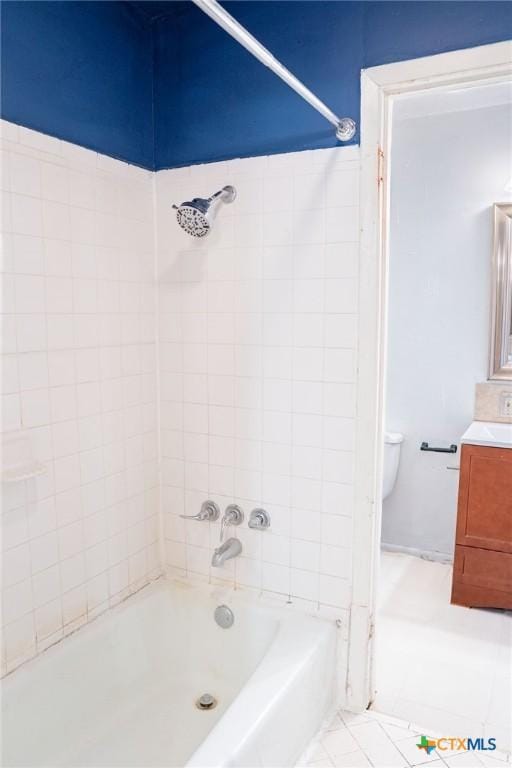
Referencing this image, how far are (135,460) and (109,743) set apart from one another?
90 cm

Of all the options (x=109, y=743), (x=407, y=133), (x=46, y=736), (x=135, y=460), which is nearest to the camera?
(x=46, y=736)

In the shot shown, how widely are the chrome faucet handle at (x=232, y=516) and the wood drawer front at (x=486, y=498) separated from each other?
115cm


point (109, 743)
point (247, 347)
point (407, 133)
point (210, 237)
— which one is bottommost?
point (109, 743)

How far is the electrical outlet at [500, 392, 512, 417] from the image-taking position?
9.51 feet

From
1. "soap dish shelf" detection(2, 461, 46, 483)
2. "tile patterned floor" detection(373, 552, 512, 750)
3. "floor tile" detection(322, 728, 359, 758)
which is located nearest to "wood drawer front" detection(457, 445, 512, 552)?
"tile patterned floor" detection(373, 552, 512, 750)

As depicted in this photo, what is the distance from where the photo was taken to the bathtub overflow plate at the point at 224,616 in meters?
1.97

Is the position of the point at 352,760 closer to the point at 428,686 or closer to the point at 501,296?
the point at 428,686

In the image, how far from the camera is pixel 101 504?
1.89 meters

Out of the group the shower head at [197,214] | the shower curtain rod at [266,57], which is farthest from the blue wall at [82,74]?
the shower curtain rod at [266,57]

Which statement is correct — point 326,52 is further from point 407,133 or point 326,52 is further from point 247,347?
point 407,133

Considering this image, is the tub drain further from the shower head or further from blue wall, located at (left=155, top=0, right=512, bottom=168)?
blue wall, located at (left=155, top=0, right=512, bottom=168)

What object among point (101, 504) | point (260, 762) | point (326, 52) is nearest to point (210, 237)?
point (326, 52)

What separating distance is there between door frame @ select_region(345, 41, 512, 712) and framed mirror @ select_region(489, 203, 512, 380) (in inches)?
54.6

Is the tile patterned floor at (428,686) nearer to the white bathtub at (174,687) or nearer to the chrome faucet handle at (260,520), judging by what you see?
the white bathtub at (174,687)
